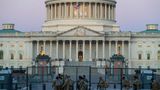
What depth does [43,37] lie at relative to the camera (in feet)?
500

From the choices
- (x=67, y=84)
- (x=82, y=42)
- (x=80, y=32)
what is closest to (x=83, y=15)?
(x=80, y=32)

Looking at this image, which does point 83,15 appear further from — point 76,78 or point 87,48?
point 76,78

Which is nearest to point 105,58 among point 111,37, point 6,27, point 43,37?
point 111,37

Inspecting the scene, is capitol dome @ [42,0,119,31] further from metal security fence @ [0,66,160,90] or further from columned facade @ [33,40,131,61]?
metal security fence @ [0,66,160,90]

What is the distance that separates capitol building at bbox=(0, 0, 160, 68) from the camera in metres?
150

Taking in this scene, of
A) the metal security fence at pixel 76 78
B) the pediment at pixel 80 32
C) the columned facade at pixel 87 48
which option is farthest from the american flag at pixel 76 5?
the metal security fence at pixel 76 78

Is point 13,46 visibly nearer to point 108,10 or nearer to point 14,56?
point 14,56

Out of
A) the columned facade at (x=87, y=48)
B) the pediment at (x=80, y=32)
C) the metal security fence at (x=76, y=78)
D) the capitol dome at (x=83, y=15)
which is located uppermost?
the capitol dome at (x=83, y=15)

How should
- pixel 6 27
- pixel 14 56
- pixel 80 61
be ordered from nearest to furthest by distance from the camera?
pixel 80 61
pixel 14 56
pixel 6 27

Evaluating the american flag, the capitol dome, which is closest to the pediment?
the capitol dome

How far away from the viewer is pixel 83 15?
528 feet

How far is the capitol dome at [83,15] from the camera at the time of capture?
159625mm

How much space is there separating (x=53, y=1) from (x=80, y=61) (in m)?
26.6

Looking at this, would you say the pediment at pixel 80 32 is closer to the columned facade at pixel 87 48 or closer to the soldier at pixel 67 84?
the columned facade at pixel 87 48
